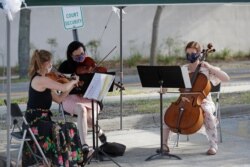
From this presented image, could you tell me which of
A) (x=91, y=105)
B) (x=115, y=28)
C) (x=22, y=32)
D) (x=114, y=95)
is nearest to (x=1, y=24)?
(x=22, y=32)

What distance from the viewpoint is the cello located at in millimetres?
7609

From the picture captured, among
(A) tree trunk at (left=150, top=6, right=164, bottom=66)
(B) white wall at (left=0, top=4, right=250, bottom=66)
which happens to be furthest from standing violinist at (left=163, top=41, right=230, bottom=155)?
(A) tree trunk at (left=150, top=6, right=164, bottom=66)

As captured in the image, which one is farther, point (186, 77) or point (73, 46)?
point (73, 46)

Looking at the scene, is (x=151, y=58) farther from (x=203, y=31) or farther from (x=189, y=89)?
(x=189, y=89)

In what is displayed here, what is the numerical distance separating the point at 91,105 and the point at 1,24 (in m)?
12.9

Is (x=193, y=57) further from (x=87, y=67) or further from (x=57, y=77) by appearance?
(x=57, y=77)

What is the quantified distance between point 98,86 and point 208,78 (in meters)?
1.45

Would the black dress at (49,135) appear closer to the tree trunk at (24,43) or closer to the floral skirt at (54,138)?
the floral skirt at (54,138)

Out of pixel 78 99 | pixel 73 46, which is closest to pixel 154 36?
pixel 73 46

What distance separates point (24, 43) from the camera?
1906cm

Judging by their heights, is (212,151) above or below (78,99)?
below

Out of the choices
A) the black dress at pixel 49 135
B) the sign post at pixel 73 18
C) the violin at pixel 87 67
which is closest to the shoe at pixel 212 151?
the violin at pixel 87 67

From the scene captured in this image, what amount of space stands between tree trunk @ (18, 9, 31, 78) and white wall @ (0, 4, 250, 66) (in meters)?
0.54

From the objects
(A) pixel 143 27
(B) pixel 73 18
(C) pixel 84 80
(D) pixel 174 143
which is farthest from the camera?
(A) pixel 143 27
